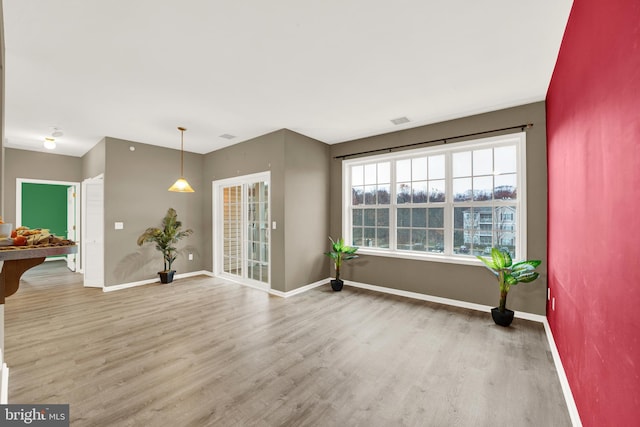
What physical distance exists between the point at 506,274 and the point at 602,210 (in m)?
2.12

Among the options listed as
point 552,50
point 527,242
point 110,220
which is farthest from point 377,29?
point 110,220

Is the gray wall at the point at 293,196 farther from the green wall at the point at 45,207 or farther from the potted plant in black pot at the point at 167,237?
the green wall at the point at 45,207

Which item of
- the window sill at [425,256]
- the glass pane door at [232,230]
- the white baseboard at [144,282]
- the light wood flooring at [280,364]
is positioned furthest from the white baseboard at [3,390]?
the window sill at [425,256]

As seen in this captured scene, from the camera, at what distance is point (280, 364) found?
2396 millimetres

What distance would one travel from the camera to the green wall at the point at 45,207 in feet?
24.3

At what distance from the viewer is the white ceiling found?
1.88 metres

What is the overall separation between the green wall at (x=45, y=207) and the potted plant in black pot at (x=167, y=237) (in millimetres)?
4698

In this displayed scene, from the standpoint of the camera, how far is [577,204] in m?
1.81

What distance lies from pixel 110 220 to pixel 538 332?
21.7 ft

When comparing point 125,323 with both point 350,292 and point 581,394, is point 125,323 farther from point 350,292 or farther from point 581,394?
point 581,394

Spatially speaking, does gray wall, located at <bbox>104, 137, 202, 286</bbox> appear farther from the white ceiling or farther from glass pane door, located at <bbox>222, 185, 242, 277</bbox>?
the white ceiling

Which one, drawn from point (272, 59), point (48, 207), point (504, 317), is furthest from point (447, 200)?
point (48, 207)

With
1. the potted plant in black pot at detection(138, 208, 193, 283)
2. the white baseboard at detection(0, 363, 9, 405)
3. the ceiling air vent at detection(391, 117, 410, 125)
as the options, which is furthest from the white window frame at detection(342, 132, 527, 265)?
the white baseboard at detection(0, 363, 9, 405)

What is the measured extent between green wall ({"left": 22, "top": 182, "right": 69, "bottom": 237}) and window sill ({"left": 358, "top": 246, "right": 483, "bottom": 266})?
867cm
